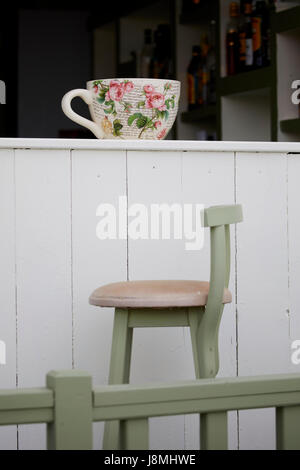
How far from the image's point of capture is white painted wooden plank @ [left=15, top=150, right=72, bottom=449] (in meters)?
1.82

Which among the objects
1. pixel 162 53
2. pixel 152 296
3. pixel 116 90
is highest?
pixel 162 53

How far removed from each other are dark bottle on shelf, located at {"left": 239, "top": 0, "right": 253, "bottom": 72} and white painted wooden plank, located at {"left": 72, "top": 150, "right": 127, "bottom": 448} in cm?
130

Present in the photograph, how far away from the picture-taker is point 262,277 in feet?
6.42

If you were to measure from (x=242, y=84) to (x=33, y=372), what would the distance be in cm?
155

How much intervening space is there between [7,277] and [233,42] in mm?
1663

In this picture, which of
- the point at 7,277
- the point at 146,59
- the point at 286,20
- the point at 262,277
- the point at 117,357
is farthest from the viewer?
the point at 146,59

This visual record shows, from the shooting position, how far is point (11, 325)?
182 cm

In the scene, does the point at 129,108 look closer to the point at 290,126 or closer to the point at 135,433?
the point at 290,126

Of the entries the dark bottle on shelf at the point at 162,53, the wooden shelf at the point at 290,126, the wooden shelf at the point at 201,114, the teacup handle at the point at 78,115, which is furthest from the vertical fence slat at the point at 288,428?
the dark bottle on shelf at the point at 162,53

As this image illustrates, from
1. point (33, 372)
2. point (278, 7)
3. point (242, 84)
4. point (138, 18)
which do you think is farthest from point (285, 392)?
point (138, 18)

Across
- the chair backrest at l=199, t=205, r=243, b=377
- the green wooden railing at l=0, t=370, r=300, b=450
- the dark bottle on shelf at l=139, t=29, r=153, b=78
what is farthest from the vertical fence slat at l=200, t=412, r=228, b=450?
the dark bottle on shelf at l=139, t=29, r=153, b=78

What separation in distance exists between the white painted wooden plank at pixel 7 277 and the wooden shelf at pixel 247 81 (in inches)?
49.1

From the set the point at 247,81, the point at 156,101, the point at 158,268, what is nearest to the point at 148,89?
Answer: the point at 156,101

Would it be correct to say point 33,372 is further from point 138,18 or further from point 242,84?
point 138,18
